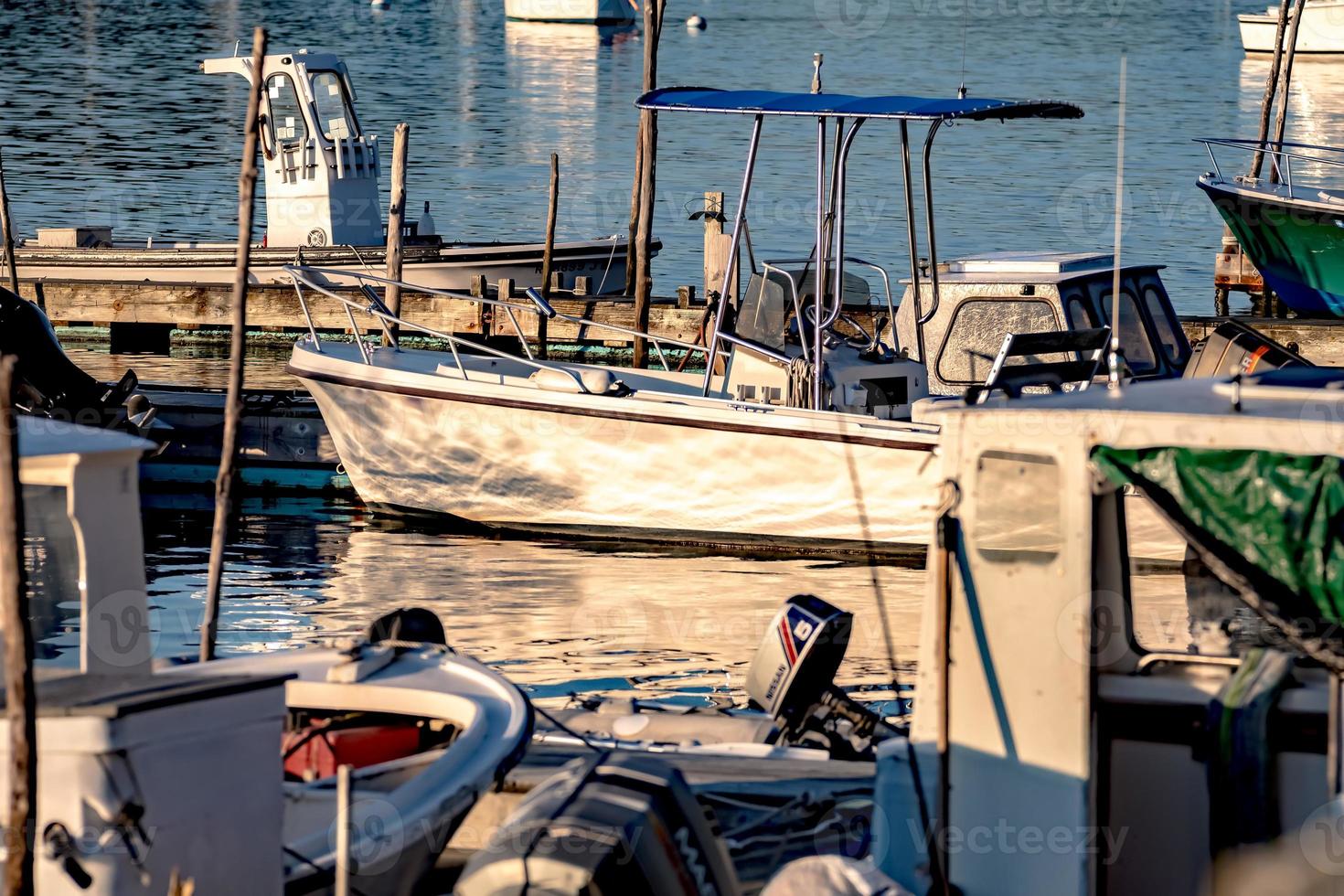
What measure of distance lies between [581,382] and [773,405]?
1.53 metres

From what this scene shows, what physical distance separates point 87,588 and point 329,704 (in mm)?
2078

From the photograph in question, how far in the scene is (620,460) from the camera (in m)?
14.1

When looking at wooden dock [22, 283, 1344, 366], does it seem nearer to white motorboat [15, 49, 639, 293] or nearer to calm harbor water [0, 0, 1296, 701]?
white motorboat [15, 49, 639, 293]

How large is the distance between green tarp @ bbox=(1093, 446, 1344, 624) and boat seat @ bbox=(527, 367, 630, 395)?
8496mm

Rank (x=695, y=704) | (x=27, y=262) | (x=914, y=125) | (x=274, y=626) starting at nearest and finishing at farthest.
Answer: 1. (x=695, y=704)
2. (x=274, y=626)
3. (x=27, y=262)
4. (x=914, y=125)

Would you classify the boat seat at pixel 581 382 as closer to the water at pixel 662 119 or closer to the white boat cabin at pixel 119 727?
the white boat cabin at pixel 119 727

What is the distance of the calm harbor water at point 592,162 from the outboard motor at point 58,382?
99 centimetres

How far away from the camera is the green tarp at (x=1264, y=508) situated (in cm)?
548

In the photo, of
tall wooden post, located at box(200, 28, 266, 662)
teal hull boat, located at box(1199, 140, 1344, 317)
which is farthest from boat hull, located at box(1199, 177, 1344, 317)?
tall wooden post, located at box(200, 28, 266, 662)

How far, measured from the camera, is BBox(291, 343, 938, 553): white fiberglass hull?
13.4 metres

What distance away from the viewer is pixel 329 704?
782cm

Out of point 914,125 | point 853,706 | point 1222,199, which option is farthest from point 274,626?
point 914,125

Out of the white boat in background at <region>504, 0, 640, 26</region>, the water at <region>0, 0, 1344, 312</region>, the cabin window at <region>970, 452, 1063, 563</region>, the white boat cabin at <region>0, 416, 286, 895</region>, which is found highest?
the white boat in background at <region>504, 0, 640, 26</region>

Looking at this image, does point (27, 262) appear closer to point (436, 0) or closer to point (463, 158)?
point (463, 158)
